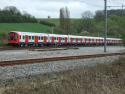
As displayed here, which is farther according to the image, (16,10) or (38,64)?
(16,10)

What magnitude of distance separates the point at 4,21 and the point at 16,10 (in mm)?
24341

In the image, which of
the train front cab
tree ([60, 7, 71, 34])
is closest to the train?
the train front cab

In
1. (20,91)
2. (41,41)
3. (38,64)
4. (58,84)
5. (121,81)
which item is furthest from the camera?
(41,41)

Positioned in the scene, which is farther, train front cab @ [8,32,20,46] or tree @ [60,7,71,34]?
tree @ [60,7,71,34]

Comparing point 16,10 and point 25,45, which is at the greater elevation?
point 16,10

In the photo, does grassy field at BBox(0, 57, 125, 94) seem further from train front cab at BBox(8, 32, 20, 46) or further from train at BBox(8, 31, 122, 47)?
train at BBox(8, 31, 122, 47)

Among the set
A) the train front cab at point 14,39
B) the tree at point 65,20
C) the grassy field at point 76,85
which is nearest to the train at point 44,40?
the train front cab at point 14,39

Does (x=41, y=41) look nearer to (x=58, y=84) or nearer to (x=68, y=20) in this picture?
(x=58, y=84)

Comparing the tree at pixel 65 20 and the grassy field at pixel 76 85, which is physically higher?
the tree at pixel 65 20

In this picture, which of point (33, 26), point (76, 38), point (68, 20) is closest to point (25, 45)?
point (76, 38)

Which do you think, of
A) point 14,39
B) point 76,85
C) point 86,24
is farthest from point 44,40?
point 86,24

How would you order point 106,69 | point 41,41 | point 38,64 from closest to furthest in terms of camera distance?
1. point 106,69
2. point 38,64
3. point 41,41

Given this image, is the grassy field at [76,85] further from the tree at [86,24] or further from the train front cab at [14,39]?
the tree at [86,24]

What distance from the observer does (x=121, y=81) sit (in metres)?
13.3
